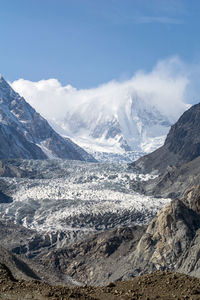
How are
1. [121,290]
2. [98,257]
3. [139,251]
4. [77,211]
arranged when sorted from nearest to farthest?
1. [121,290]
2. [139,251]
3. [98,257]
4. [77,211]

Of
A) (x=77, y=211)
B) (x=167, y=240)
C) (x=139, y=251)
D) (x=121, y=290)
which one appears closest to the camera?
(x=121, y=290)

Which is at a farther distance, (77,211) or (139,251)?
(77,211)

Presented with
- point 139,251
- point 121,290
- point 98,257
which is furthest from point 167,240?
point 121,290

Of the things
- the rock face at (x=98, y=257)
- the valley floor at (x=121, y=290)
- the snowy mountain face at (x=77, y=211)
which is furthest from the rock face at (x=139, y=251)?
the valley floor at (x=121, y=290)

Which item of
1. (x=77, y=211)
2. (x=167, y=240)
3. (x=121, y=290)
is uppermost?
(x=121, y=290)

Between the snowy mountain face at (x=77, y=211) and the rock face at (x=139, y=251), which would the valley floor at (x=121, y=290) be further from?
the snowy mountain face at (x=77, y=211)

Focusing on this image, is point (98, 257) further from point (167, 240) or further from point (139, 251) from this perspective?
point (167, 240)

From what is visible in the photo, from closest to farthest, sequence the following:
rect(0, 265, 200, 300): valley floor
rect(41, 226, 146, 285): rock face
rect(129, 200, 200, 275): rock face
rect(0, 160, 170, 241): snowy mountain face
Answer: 1. rect(0, 265, 200, 300): valley floor
2. rect(129, 200, 200, 275): rock face
3. rect(41, 226, 146, 285): rock face
4. rect(0, 160, 170, 241): snowy mountain face

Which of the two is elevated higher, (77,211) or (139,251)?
(139,251)

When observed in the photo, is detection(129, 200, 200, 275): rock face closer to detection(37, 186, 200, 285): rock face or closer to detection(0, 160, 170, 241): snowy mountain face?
detection(37, 186, 200, 285): rock face

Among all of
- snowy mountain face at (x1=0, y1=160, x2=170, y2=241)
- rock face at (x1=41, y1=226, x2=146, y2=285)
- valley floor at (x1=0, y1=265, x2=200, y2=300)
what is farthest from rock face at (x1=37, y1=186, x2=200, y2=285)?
valley floor at (x1=0, y1=265, x2=200, y2=300)

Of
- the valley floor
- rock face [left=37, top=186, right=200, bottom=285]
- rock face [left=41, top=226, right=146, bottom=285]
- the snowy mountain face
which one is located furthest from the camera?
the snowy mountain face

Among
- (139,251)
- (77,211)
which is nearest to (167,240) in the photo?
(139,251)
